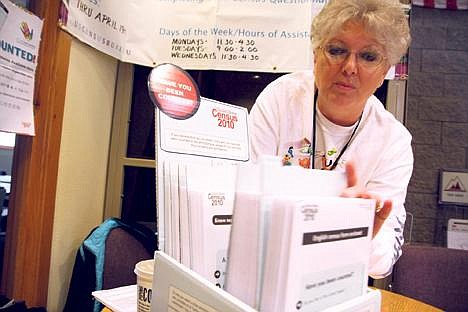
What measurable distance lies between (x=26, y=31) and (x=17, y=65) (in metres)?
0.13

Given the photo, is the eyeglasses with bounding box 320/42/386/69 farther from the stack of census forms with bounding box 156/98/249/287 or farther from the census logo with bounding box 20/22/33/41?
the census logo with bounding box 20/22/33/41

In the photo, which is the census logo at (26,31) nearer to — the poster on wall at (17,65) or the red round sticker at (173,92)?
the poster on wall at (17,65)

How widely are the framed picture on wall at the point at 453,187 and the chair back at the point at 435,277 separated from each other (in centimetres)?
55

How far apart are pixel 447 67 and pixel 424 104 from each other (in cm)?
26

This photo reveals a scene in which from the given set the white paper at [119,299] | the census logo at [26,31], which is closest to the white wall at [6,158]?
the census logo at [26,31]

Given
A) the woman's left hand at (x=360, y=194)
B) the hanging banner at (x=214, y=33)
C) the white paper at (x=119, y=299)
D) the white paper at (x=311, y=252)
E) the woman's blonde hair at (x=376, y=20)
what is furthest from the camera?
the hanging banner at (x=214, y=33)

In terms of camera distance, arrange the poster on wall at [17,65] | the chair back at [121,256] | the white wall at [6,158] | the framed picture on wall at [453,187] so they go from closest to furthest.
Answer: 1. the poster on wall at [17,65]
2. the white wall at [6,158]
3. the chair back at [121,256]
4. the framed picture on wall at [453,187]

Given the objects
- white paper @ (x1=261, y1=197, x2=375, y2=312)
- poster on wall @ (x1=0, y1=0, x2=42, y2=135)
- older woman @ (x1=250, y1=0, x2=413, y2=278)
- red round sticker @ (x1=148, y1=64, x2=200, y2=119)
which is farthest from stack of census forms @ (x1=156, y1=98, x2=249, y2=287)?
poster on wall @ (x1=0, y1=0, x2=42, y2=135)

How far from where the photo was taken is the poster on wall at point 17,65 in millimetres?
1279

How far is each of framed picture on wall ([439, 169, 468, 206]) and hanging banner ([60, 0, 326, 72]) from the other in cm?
109

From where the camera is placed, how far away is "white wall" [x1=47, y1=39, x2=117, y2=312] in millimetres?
1645

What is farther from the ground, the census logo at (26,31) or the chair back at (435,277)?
the census logo at (26,31)

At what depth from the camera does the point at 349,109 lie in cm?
121

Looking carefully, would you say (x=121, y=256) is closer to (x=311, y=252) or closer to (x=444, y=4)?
(x=311, y=252)
